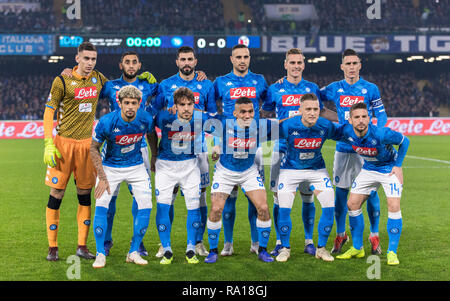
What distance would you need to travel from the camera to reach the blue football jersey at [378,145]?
596 cm

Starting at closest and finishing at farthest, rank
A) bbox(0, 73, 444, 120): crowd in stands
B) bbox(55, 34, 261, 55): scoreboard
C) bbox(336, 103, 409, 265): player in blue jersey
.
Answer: bbox(336, 103, 409, 265): player in blue jersey, bbox(55, 34, 261, 55): scoreboard, bbox(0, 73, 444, 120): crowd in stands

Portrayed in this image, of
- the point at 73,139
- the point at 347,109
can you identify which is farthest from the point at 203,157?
the point at 347,109

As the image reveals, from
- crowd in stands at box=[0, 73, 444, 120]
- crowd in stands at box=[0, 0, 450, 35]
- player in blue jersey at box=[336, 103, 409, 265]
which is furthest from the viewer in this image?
crowd in stands at box=[0, 0, 450, 35]

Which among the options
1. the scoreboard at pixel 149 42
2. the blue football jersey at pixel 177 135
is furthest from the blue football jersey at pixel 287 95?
the scoreboard at pixel 149 42

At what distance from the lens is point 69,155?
6219mm

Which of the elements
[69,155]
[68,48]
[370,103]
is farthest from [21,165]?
[68,48]

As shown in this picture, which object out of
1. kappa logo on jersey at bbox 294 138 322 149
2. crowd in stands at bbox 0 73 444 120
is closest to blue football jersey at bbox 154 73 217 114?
kappa logo on jersey at bbox 294 138 322 149

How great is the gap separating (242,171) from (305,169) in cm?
69

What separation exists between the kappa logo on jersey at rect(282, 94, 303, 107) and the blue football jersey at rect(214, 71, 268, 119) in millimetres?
277

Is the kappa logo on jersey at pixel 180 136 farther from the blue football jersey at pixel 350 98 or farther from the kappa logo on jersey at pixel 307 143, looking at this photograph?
the blue football jersey at pixel 350 98

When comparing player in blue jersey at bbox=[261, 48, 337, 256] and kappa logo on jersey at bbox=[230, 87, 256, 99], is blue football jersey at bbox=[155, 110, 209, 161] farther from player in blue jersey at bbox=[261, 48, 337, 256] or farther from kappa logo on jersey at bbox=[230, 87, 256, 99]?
player in blue jersey at bbox=[261, 48, 337, 256]

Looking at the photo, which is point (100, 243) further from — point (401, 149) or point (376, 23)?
point (376, 23)

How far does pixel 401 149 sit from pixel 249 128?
5.23 feet

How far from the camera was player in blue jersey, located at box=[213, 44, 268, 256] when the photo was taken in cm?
653
